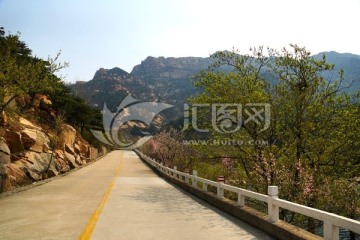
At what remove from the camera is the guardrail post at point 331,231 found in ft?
21.1

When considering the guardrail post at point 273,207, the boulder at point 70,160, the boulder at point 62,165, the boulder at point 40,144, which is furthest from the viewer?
the boulder at point 70,160

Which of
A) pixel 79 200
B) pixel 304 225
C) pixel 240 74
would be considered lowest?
pixel 304 225

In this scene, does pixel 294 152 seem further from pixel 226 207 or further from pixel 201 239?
pixel 201 239

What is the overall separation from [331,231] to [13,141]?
2496cm

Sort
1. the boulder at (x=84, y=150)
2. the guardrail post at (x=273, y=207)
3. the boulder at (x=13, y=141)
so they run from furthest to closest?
the boulder at (x=84, y=150) → the boulder at (x=13, y=141) → the guardrail post at (x=273, y=207)

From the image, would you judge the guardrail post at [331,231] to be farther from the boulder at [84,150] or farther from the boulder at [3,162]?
the boulder at [84,150]

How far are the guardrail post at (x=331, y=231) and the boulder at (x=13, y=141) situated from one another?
2466 cm

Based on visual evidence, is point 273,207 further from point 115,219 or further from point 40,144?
point 40,144

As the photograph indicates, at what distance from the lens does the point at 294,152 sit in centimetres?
1544

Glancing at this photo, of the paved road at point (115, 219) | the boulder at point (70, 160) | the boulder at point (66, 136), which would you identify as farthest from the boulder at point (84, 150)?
the paved road at point (115, 219)

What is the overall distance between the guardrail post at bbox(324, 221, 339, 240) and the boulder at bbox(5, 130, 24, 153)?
971 inches

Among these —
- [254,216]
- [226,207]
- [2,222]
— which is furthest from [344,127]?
[2,222]

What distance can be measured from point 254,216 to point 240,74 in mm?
10360

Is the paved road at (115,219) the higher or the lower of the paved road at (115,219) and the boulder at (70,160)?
the higher
